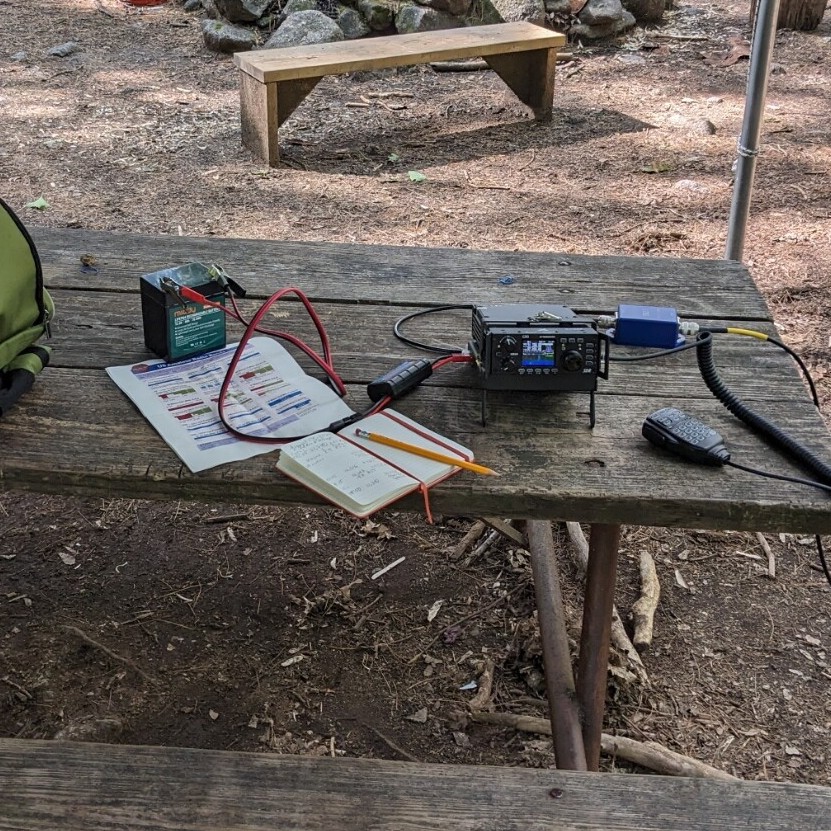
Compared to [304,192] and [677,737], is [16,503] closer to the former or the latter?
[677,737]

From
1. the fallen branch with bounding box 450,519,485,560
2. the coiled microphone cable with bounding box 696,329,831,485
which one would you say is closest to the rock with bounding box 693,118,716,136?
the fallen branch with bounding box 450,519,485,560

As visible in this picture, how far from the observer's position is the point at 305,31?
7152 mm

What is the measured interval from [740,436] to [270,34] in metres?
6.81

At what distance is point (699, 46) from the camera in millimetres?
7453

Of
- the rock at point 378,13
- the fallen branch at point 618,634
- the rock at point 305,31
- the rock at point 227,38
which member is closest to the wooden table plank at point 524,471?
the fallen branch at point 618,634

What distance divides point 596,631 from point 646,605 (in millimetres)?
780

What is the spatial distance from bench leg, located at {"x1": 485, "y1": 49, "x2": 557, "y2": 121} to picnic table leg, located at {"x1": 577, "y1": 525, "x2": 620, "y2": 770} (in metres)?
4.71

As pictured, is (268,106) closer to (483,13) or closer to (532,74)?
(532,74)

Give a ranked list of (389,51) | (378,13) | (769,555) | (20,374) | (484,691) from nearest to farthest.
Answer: (20,374) < (484,691) < (769,555) < (389,51) < (378,13)

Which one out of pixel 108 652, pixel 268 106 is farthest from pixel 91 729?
pixel 268 106

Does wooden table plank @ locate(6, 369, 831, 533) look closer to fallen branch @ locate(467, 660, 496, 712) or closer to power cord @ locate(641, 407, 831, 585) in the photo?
power cord @ locate(641, 407, 831, 585)

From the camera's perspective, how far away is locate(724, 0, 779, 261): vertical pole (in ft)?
9.67

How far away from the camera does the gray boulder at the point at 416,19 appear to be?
24.2 ft

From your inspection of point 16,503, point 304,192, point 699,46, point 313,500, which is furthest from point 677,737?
point 699,46
